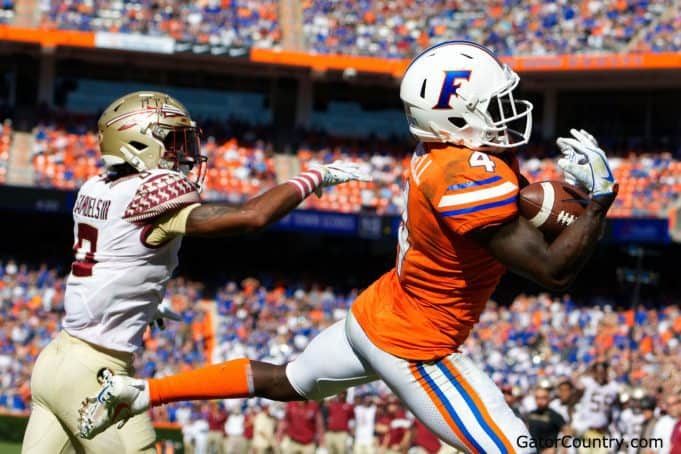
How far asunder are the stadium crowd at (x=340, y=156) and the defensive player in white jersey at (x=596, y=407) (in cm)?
973

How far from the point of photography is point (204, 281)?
20141 millimetres

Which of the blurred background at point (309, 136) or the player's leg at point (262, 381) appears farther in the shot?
the blurred background at point (309, 136)

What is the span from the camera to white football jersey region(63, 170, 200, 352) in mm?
4660

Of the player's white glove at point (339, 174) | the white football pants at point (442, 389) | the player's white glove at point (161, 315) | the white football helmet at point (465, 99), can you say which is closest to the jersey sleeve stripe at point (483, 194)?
the white football helmet at point (465, 99)

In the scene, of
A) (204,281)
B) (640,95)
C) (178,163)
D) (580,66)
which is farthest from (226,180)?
(178,163)

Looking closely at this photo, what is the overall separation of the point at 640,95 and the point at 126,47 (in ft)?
33.7

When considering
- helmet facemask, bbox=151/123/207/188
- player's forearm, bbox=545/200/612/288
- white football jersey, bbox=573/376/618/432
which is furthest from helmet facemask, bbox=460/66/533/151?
white football jersey, bbox=573/376/618/432

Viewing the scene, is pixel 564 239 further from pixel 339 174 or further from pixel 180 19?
pixel 180 19

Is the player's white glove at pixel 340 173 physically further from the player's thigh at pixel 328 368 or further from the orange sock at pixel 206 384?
the orange sock at pixel 206 384

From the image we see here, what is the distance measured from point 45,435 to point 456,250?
2001mm

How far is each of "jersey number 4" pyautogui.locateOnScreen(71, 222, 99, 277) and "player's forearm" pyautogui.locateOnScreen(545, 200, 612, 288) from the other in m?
2.00

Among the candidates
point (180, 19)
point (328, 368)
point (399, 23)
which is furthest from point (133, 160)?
point (399, 23)

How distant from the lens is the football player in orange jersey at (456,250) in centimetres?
397

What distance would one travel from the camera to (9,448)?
12.7m
